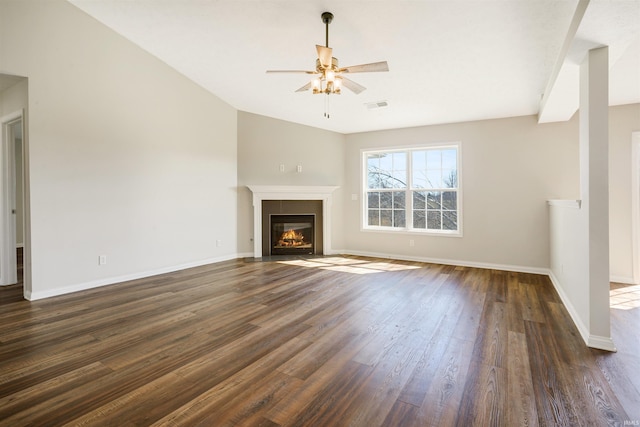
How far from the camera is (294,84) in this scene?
4.44 meters

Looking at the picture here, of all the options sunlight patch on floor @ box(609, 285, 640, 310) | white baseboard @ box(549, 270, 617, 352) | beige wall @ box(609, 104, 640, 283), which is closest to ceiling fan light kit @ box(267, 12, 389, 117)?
white baseboard @ box(549, 270, 617, 352)

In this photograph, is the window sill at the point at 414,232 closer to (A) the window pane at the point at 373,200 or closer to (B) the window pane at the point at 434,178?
(A) the window pane at the point at 373,200

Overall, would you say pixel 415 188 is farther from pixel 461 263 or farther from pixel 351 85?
pixel 351 85

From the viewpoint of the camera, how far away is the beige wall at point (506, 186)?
4715mm

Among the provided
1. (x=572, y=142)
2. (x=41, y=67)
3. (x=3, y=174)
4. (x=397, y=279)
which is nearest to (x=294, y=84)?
(x=41, y=67)

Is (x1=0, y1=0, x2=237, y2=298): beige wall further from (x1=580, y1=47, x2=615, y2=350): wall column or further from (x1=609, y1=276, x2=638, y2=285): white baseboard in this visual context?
(x1=609, y1=276, x2=638, y2=285): white baseboard

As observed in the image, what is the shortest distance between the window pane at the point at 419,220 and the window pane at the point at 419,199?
0.12 metres

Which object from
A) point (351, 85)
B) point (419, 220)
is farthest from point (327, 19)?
point (419, 220)

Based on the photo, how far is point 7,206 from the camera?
3.94m

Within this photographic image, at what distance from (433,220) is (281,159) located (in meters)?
3.25

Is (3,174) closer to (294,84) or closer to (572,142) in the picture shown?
(294,84)

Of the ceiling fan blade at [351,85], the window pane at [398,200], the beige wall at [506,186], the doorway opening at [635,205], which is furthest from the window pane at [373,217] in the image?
the doorway opening at [635,205]

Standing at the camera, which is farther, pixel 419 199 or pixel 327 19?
pixel 419 199

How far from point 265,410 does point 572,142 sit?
5.58 meters
